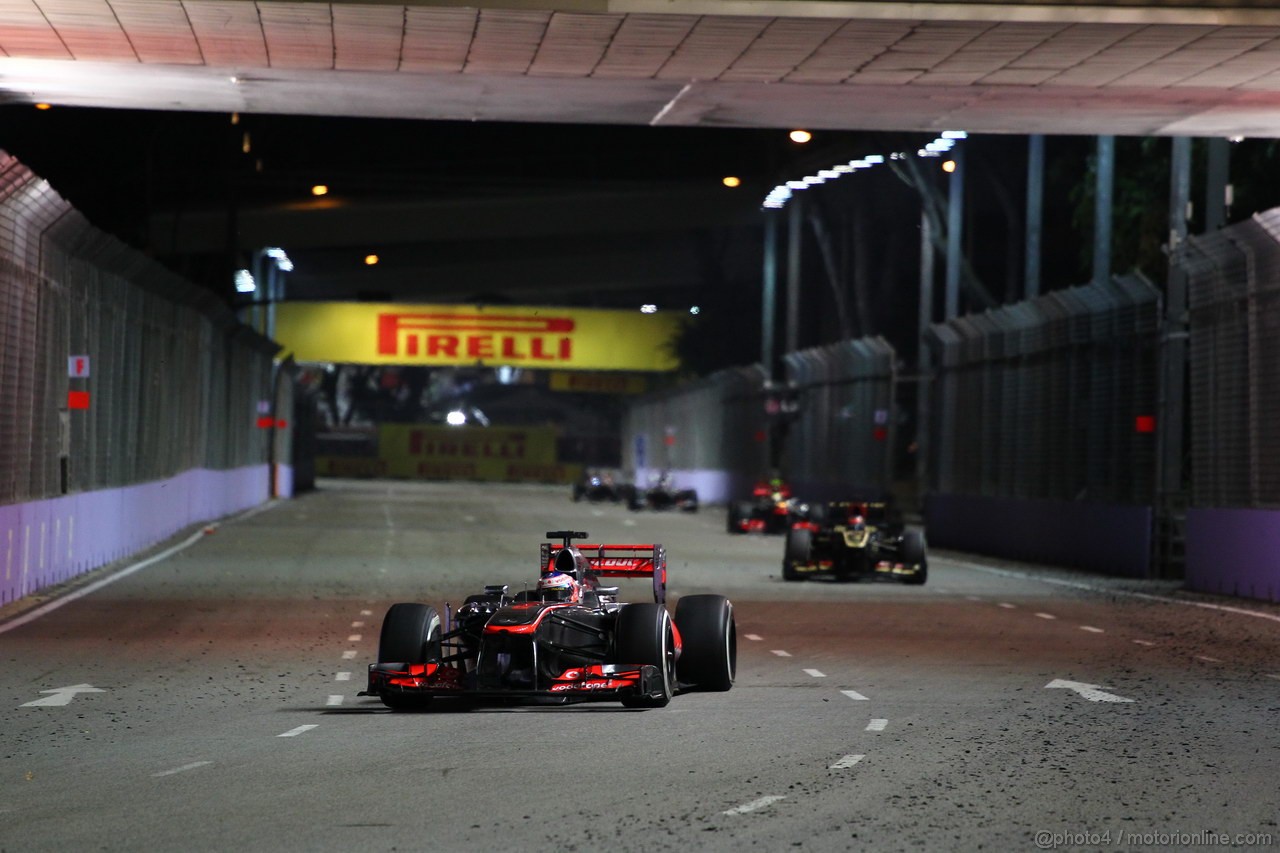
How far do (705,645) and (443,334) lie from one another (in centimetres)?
6540

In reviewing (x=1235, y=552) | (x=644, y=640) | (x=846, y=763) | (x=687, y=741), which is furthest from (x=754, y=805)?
(x=1235, y=552)

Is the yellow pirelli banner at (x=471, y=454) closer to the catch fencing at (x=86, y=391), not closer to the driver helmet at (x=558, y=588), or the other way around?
the catch fencing at (x=86, y=391)

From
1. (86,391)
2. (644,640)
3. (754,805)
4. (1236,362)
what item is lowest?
(754,805)

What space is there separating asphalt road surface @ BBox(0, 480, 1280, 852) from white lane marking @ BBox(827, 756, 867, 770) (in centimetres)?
3

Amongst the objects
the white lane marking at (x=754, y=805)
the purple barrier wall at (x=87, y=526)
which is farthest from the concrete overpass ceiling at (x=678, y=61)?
the white lane marking at (x=754, y=805)

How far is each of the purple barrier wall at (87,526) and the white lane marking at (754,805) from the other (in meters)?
15.3

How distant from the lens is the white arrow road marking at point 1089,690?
50.2 feet

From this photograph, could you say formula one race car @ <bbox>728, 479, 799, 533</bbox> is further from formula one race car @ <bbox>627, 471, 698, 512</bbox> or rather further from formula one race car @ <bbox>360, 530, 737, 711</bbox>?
formula one race car @ <bbox>360, 530, 737, 711</bbox>

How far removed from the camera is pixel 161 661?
17.8 metres

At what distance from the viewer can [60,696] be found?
15.0m

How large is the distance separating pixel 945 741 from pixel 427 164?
5226cm

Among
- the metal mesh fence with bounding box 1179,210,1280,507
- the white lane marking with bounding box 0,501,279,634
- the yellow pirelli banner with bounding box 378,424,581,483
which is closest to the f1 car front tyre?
the white lane marking with bounding box 0,501,279,634

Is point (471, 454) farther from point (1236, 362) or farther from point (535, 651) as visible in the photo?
point (535, 651)

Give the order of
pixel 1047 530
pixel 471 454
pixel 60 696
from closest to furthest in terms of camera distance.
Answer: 1. pixel 60 696
2. pixel 1047 530
3. pixel 471 454
